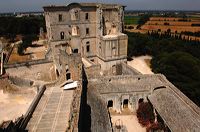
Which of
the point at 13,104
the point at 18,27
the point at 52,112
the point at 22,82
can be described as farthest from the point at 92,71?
the point at 18,27

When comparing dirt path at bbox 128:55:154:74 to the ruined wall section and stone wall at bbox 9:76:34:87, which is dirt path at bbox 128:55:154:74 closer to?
the ruined wall section

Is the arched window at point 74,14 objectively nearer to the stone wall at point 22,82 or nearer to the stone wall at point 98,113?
the stone wall at point 22,82

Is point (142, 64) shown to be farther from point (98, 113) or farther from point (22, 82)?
point (98, 113)

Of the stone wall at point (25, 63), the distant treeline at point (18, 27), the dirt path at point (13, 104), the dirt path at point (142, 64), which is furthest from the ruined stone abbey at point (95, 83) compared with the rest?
the distant treeline at point (18, 27)

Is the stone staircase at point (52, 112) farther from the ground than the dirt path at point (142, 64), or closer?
farther from the ground

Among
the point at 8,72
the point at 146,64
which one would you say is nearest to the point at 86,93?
the point at 8,72

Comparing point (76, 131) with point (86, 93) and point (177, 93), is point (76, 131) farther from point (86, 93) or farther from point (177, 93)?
point (177, 93)

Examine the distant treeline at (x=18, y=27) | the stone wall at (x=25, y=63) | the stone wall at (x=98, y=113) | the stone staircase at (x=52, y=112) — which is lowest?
the stone wall at (x=98, y=113)

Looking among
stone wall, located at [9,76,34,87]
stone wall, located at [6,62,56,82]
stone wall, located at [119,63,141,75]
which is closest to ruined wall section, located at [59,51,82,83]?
stone wall, located at [9,76,34,87]
